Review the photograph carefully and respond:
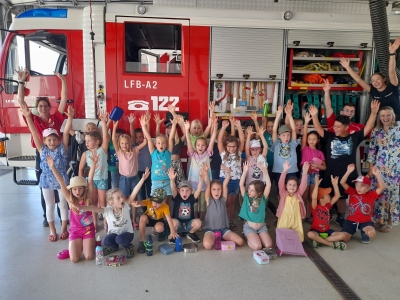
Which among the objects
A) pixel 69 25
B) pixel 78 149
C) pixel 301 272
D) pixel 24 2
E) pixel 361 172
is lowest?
pixel 301 272

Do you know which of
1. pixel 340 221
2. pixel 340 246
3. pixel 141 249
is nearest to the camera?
pixel 141 249

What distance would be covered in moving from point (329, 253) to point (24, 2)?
8309mm

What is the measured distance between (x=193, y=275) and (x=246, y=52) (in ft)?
10.2

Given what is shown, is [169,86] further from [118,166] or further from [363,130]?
[363,130]

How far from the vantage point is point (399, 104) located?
13.6 ft

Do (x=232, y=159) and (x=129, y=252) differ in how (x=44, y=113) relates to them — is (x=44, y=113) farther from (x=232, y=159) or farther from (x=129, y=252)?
(x=232, y=159)

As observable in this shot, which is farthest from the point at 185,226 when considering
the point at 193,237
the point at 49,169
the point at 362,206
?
the point at 362,206

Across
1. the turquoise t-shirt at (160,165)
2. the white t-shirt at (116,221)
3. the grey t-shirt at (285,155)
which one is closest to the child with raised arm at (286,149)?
the grey t-shirt at (285,155)

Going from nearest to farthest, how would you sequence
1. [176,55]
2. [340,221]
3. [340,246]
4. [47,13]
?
[340,246] → [340,221] → [47,13] → [176,55]

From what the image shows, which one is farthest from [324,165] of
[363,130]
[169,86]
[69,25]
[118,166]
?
[69,25]

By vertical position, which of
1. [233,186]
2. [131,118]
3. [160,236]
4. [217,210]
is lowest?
[160,236]

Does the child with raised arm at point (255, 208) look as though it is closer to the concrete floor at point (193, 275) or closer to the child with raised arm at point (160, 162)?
the concrete floor at point (193, 275)

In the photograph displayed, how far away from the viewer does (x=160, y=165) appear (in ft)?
12.8

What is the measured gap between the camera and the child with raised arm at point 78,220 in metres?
3.26
